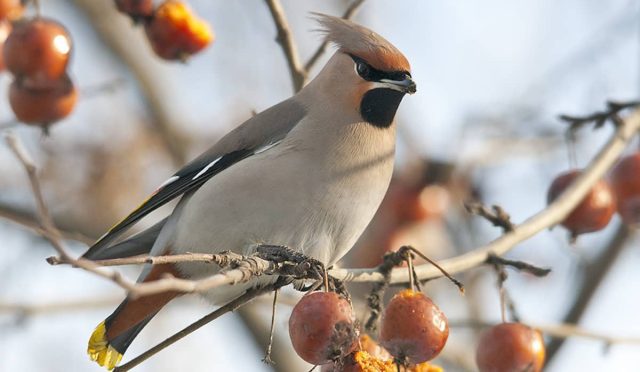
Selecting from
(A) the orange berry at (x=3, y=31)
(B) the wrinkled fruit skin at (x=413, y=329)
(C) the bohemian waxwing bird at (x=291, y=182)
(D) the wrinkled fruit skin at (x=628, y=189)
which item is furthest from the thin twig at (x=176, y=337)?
(D) the wrinkled fruit skin at (x=628, y=189)

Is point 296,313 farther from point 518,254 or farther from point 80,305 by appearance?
point 518,254

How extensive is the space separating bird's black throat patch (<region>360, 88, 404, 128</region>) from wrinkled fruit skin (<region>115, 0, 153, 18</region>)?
100cm

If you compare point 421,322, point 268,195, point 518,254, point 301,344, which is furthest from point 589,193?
point 518,254

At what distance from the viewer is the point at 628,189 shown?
15.4 feet

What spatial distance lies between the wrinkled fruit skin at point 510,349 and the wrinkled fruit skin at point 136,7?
2.03 m

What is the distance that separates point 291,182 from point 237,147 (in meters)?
0.51

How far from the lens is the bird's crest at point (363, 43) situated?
418 cm

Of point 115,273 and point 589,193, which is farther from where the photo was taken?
point 589,193

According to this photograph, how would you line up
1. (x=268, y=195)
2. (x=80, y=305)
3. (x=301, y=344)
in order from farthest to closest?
(x=80, y=305) → (x=268, y=195) → (x=301, y=344)

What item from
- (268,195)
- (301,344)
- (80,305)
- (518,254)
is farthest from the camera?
(518,254)

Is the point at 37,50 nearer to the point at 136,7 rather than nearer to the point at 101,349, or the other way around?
the point at 136,7

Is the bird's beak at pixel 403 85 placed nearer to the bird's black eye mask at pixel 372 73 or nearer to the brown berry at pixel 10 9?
the bird's black eye mask at pixel 372 73

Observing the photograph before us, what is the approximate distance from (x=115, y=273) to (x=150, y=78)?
593cm

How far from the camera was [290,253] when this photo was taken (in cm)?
309
